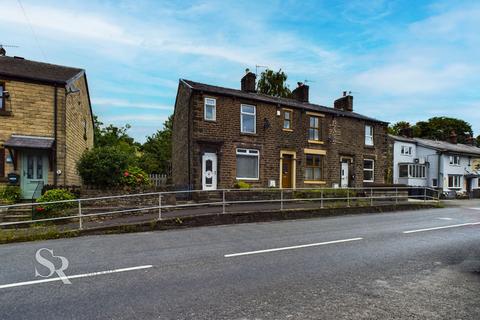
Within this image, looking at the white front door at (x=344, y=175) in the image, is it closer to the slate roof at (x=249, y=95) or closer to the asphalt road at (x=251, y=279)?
the slate roof at (x=249, y=95)

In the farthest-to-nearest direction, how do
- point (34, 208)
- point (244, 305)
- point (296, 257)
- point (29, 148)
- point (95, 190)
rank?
point (29, 148) < point (95, 190) < point (34, 208) < point (296, 257) < point (244, 305)

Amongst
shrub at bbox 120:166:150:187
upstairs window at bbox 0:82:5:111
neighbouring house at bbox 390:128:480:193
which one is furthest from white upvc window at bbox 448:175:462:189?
upstairs window at bbox 0:82:5:111

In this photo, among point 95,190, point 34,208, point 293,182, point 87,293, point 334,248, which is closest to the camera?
point 87,293

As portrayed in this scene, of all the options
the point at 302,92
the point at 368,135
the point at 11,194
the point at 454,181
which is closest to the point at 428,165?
the point at 454,181

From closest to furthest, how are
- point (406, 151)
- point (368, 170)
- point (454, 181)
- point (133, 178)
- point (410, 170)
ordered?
point (133, 178) → point (368, 170) → point (410, 170) → point (406, 151) → point (454, 181)

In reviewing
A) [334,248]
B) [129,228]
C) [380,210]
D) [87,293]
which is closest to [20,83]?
[129,228]

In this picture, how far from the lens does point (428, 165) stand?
3934cm

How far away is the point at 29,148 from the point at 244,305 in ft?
47.6

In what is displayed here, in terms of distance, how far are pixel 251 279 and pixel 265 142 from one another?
16989 mm

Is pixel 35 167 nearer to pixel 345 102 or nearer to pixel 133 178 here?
pixel 133 178

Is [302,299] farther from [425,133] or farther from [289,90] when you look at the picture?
[425,133]

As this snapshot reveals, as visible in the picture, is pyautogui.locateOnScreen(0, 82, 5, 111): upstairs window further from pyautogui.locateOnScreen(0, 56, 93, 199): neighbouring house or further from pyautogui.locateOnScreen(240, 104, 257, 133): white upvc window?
Answer: pyautogui.locateOnScreen(240, 104, 257, 133): white upvc window

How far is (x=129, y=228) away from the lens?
35.3 ft

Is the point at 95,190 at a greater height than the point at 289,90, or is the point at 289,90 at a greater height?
the point at 289,90
